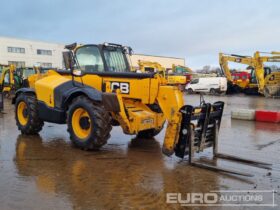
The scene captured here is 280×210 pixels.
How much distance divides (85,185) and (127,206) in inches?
42.7

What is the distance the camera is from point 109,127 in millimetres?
7637

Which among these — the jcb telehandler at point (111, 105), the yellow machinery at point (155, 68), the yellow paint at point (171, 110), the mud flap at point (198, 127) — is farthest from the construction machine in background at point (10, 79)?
the mud flap at point (198, 127)

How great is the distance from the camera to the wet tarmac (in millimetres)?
5086

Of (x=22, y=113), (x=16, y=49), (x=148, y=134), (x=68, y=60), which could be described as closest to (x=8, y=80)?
(x=22, y=113)

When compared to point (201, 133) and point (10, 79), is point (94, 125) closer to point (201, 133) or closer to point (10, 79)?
point (201, 133)

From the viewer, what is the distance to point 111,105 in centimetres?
773

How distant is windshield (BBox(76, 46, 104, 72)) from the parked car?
23.4 m

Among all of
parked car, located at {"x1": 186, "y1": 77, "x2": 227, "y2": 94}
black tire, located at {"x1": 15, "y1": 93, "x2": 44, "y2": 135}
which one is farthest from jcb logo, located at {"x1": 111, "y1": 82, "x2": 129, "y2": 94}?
parked car, located at {"x1": 186, "y1": 77, "x2": 227, "y2": 94}

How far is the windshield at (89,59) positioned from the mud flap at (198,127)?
2.81 m

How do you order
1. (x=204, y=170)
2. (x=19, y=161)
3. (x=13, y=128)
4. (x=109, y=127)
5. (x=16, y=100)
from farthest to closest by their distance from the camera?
1. (x=13, y=128)
2. (x=16, y=100)
3. (x=109, y=127)
4. (x=19, y=161)
5. (x=204, y=170)

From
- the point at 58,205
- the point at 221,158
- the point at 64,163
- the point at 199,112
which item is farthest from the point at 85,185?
the point at 221,158

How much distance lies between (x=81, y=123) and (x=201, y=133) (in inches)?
106

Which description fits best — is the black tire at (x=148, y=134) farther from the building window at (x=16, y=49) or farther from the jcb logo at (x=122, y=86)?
the building window at (x=16, y=49)

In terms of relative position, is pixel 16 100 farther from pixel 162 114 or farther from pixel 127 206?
pixel 127 206
